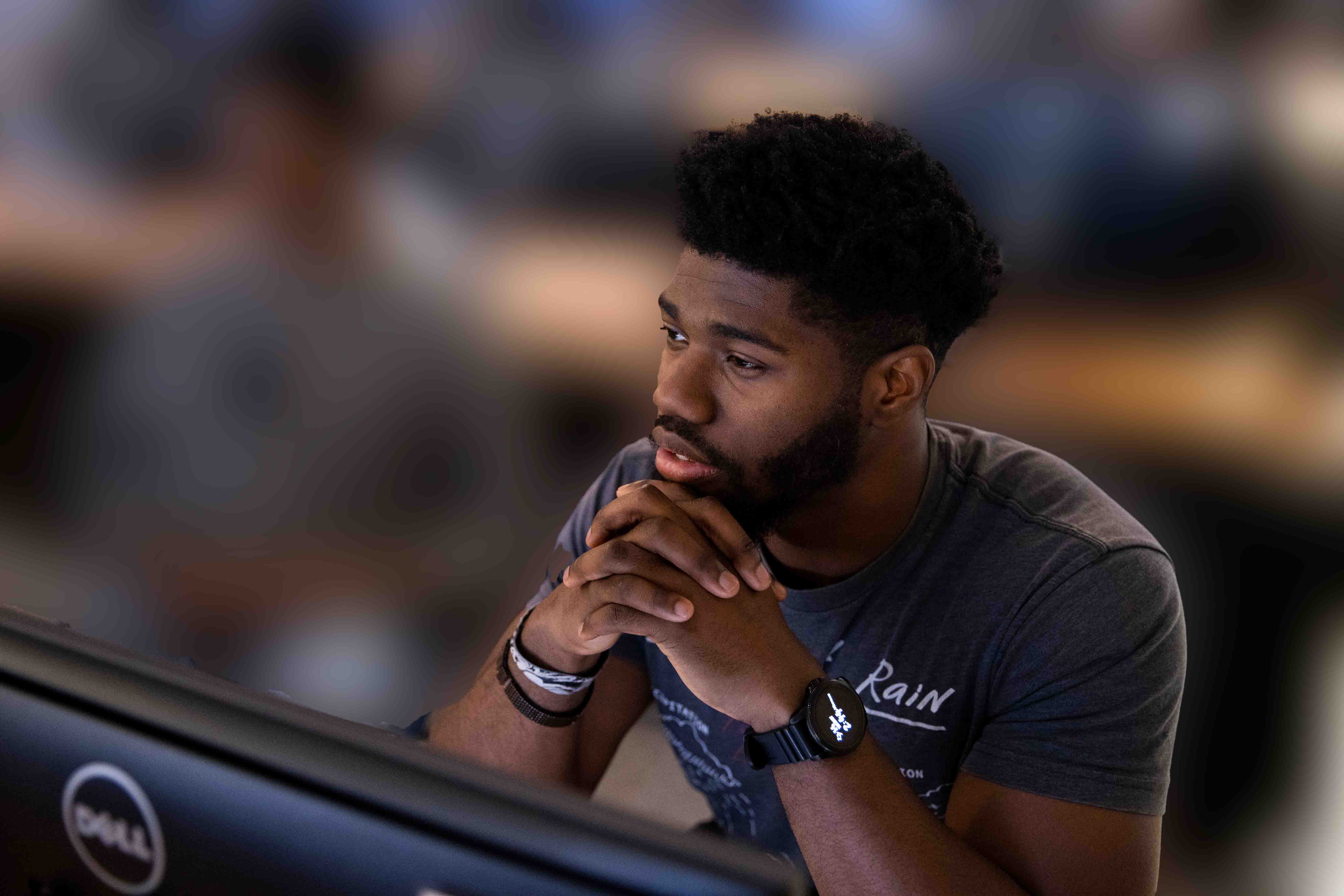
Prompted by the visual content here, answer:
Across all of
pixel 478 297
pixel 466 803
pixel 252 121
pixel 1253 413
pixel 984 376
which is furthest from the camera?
pixel 252 121

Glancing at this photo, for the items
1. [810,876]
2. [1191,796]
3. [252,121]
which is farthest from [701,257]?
[252,121]

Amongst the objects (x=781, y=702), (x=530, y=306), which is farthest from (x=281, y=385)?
(x=781, y=702)

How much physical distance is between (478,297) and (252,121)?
2.65 ft

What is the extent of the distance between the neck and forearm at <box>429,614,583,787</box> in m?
0.36

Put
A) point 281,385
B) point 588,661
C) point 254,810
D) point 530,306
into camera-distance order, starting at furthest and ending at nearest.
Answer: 1. point 281,385
2. point 530,306
3. point 588,661
4. point 254,810

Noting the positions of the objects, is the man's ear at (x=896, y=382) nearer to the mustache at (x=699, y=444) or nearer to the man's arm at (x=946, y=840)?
the mustache at (x=699, y=444)

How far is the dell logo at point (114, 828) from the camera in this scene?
0.46 meters

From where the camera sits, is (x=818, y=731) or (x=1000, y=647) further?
(x=1000, y=647)

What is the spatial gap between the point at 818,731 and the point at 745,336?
465 mm

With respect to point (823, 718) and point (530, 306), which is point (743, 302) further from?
point (530, 306)

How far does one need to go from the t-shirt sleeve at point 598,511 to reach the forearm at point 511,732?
0.14 meters

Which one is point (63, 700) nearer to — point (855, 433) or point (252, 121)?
point (855, 433)

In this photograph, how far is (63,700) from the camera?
1.54 feet

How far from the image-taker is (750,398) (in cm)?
118
